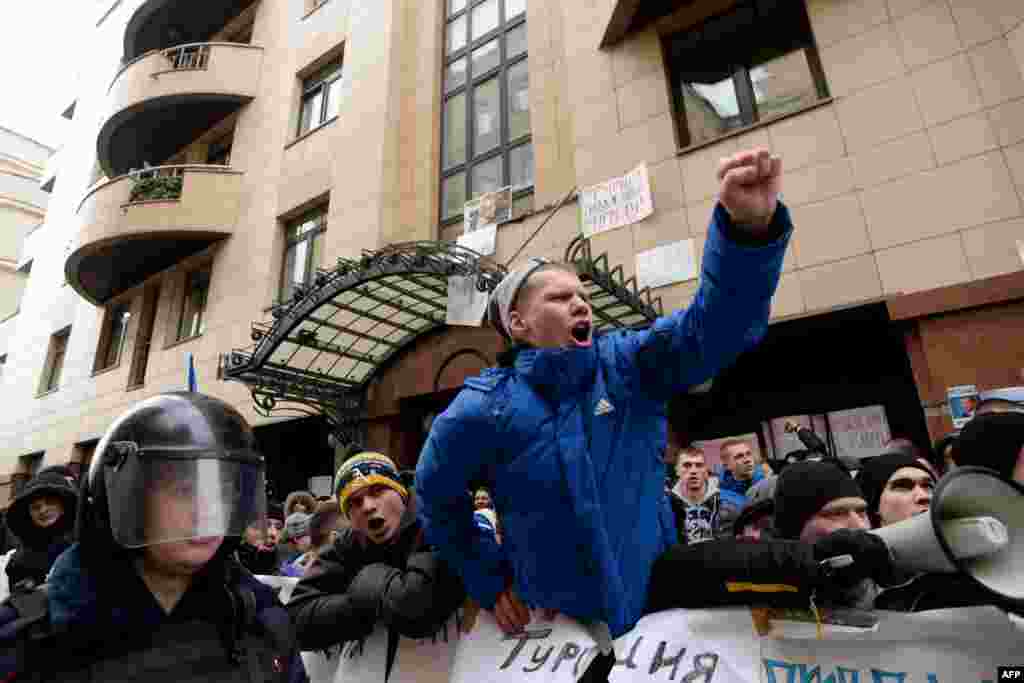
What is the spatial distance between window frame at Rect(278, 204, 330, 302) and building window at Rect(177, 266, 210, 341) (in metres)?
2.22

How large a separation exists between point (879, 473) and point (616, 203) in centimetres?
558

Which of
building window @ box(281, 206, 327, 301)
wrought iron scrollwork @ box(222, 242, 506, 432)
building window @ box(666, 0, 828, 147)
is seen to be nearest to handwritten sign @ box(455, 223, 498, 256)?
wrought iron scrollwork @ box(222, 242, 506, 432)

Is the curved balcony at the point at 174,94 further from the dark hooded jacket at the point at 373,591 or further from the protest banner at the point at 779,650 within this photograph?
the protest banner at the point at 779,650

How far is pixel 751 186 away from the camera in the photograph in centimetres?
135

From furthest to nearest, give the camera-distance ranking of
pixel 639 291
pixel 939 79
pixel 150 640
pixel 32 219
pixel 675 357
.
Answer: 1. pixel 32 219
2. pixel 639 291
3. pixel 939 79
4. pixel 675 357
5. pixel 150 640

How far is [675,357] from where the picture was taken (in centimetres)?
161

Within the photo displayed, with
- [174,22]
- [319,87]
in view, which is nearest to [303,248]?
[319,87]

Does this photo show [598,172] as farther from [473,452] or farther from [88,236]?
[88,236]

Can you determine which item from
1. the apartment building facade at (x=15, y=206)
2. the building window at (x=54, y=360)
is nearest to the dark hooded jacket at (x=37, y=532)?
the building window at (x=54, y=360)

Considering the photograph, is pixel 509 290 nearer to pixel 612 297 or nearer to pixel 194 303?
pixel 612 297

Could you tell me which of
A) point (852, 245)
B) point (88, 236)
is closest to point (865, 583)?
point (852, 245)

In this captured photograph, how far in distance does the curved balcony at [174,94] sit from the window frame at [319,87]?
149 cm

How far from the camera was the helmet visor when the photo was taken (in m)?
1.37

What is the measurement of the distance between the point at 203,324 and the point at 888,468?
1246 cm
